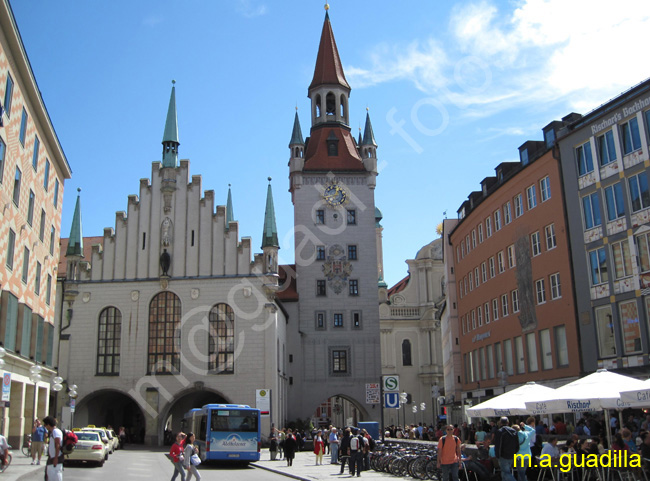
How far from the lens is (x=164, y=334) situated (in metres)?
47.8

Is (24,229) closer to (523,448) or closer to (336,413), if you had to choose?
(523,448)

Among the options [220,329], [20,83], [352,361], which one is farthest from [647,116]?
[352,361]

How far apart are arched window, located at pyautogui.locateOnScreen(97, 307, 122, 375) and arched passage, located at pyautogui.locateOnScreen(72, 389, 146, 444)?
5.15ft

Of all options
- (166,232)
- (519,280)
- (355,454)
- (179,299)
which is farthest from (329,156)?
(355,454)

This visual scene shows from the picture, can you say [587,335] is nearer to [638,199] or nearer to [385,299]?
[638,199]

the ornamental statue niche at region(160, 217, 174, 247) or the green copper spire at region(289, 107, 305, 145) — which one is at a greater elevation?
the green copper spire at region(289, 107, 305, 145)

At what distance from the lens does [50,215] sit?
3372 centimetres

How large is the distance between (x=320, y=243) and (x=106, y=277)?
1714 cm

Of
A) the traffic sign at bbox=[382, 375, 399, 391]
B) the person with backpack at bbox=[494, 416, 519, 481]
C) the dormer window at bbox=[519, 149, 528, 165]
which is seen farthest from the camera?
the dormer window at bbox=[519, 149, 528, 165]

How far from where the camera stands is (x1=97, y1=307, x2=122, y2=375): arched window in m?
47.6

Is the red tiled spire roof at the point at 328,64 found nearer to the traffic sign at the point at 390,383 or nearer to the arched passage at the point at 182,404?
the arched passage at the point at 182,404

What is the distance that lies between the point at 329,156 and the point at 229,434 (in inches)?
1367

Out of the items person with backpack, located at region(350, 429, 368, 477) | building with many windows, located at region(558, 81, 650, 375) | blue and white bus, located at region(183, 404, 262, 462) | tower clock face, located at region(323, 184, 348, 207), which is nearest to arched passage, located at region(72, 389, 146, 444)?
blue and white bus, located at region(183, 404, 262, 462)

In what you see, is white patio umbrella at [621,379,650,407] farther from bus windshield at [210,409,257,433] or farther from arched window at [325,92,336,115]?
Answer: arched window at [325,92,336,115]
